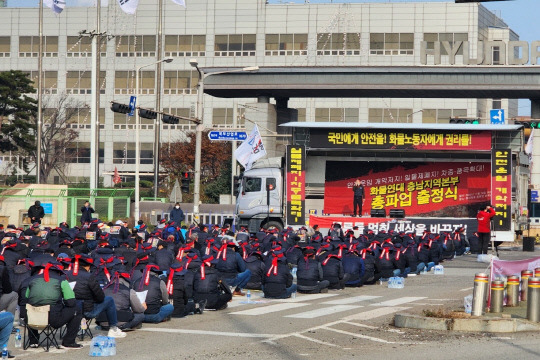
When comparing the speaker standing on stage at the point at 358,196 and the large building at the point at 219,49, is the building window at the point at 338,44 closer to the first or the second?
the large building at the point at 219,49

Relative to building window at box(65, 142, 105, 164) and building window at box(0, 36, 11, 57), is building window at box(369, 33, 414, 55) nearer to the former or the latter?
building window at box(65, 142, 105, 164)

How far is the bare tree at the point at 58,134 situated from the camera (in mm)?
83188

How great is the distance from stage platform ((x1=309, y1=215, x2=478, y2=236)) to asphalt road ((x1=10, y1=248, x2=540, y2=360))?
692 inches

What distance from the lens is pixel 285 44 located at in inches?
3396

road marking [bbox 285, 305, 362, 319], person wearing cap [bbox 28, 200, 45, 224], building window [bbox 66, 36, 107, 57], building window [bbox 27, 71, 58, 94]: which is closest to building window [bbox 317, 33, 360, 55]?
building window [bbox 66, 36, 107, 57]

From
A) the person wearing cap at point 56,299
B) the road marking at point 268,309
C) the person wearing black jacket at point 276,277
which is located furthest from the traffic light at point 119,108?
the person wearing cap at point 56,299

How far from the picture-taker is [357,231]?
3975 centimetres

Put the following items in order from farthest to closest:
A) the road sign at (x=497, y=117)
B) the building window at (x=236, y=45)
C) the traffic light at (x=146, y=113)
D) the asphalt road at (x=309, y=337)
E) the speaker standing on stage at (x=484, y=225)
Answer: the building window at (x=236, y=45) → the road sign at (x=497, y=117) → the traffic light at (x=146, y=113) → the speaker standing on stage at (x=484, y=225) → the asphalt road at (x=309, y=337)

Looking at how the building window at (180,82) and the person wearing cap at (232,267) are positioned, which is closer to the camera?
the person wearing cap at (232,267)

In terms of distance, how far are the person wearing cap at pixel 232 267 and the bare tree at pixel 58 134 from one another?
2387 inches

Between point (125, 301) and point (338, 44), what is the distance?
231ft

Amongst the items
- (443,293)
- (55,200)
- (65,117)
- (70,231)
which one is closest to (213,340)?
(443,293)

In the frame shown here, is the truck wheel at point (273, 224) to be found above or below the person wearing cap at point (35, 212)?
A: below

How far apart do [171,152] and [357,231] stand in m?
44.4
